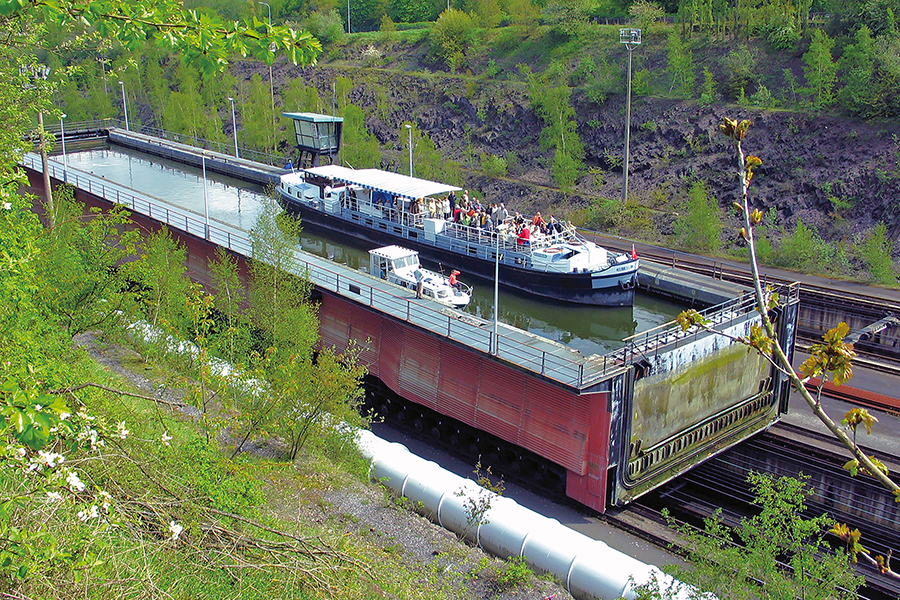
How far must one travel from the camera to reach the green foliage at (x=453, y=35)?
81438 millimetres

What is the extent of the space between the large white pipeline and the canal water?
28.4 ft

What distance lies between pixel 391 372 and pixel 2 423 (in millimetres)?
20613

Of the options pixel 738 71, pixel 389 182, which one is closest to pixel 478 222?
pixel 389 182

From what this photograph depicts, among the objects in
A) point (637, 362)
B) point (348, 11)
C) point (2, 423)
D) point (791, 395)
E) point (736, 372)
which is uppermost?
point (348, 11)

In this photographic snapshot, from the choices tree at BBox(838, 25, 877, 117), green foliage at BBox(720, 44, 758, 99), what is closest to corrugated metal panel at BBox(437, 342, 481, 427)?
tree at BBox(838, 25, 877, 117)

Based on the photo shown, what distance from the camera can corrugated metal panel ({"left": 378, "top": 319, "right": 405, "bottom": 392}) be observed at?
25.7 metres

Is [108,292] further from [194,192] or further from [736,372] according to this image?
[194,192]

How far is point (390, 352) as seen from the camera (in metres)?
26.1

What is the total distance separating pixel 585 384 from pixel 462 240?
1414 centimetres

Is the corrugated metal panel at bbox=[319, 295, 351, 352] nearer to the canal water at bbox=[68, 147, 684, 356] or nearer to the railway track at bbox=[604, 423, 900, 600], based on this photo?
the canal water at bbox=[68, 147, 684, 356]

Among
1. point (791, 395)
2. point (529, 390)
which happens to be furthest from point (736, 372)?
point (529, 390)

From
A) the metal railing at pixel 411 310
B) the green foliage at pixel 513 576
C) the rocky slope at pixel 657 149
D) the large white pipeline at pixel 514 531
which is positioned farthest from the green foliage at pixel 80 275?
the rocky slope at pixel 657 149

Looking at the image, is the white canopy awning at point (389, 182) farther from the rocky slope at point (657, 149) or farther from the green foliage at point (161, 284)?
the rocky slope at point (657, 149)

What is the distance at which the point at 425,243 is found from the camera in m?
34.3
